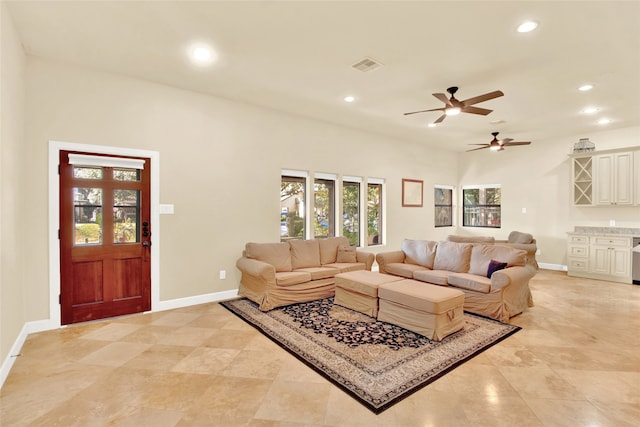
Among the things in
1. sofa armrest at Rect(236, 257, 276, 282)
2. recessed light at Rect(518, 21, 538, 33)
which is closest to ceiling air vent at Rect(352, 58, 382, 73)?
recessed light at Rect(518, 21, 538, 33)

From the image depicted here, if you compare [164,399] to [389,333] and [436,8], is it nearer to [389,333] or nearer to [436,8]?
[389,333]

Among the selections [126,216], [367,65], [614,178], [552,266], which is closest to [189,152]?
[126,216]

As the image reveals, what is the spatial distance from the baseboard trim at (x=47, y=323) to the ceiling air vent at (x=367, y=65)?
3.50 m

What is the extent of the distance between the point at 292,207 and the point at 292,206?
2 centimetres

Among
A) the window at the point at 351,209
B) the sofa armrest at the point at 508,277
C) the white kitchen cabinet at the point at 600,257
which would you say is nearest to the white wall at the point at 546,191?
the white kitchen cabinet at the point at 600,257

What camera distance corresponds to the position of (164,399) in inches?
86.4

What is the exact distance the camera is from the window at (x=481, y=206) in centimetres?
801

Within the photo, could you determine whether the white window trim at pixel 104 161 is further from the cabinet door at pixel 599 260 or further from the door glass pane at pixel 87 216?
the cabinet door at pixel 599 260

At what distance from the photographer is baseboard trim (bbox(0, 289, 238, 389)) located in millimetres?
2553

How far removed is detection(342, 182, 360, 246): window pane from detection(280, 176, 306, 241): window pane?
953 millimetres

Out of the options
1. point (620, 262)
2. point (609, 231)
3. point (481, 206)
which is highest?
point (481, 206)

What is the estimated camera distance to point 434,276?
4375 mm

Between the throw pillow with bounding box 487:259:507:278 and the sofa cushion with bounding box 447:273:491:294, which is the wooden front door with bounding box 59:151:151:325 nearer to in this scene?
the sofa cushion with bounding box 447:273:491:294

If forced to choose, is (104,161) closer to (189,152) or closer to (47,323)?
(189,152)
